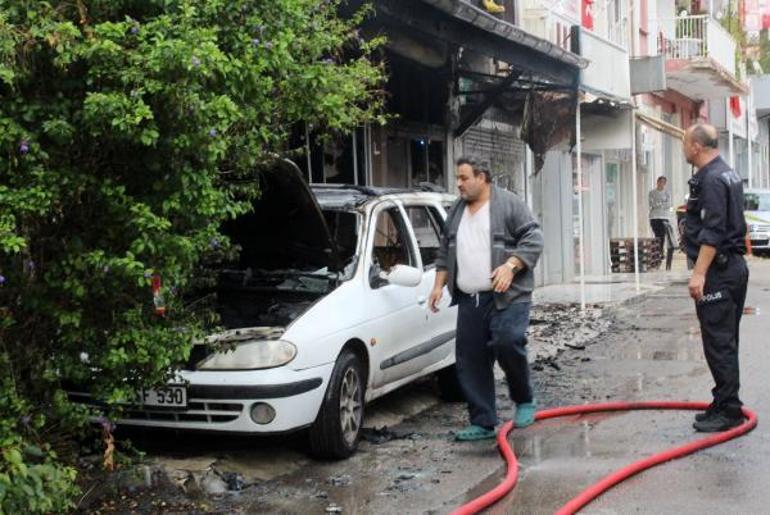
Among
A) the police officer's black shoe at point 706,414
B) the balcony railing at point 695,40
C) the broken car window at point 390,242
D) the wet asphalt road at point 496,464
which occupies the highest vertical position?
the balcony railing at point 695,40

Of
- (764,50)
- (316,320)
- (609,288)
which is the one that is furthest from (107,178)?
(764,50)

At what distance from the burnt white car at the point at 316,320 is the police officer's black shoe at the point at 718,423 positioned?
1970mm

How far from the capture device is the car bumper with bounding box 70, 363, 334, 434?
5586 mm

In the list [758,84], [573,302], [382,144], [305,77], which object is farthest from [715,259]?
[758,84]

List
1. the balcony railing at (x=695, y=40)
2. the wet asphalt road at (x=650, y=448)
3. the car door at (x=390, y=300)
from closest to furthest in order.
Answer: the wet asphalt road at (x=650, y=448) < the car door at (x=390, y=300) < the balcony railing at (x=695, y=40)

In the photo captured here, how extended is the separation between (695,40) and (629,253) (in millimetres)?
7937

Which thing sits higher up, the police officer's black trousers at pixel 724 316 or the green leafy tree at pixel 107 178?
the green leafy tree at pixel 107 178

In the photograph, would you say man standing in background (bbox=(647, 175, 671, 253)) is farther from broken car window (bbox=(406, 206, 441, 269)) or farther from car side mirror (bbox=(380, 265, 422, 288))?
car side mirror (bbox=(380, 265, 422, 288))

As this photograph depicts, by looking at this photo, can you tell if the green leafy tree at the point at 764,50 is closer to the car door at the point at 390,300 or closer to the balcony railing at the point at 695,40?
the balcony railing at the point at 695,40

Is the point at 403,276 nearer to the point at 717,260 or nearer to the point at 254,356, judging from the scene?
the point at 254,356

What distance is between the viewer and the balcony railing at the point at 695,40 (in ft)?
86.0

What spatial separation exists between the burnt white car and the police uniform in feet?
6.01

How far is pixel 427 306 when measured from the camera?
285 inches

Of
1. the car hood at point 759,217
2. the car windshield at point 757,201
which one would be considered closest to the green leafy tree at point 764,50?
the car windshield at point 757,201
